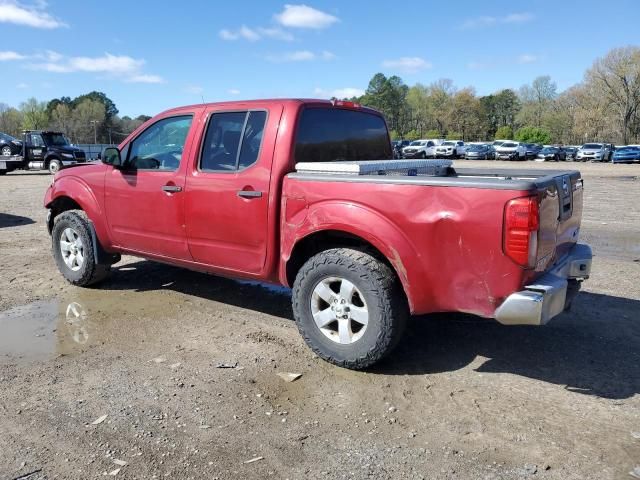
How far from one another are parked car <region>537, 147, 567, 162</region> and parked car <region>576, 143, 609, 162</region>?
2.22 m

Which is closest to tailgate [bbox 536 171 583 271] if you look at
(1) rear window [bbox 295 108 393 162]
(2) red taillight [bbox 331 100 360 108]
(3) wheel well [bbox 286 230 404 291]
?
(3) wheel well [bbox 286 230 404 291]

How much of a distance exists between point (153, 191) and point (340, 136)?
1.82 m

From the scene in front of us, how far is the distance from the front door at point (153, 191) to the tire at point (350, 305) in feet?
4.85

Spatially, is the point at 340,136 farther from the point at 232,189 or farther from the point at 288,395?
the point at 288,395

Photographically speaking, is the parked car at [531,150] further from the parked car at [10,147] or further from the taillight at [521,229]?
the taillight at [521,229]

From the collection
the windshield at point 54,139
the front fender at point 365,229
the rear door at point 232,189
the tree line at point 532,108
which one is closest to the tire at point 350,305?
the front fender at point 365,229

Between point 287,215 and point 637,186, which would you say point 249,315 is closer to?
point 287,215

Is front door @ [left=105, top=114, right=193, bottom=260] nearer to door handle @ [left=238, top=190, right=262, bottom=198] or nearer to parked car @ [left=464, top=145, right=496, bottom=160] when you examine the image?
door handle @ [left=238, top=190, right=262, bottom=198]

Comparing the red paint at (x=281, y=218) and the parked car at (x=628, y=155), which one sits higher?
the red paint at (x=281, y=218)

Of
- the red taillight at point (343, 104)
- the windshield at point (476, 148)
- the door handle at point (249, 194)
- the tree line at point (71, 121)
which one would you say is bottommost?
the windshield at point (476, 148)

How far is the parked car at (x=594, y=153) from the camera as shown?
165ft

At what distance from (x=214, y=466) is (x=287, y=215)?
1978 mm

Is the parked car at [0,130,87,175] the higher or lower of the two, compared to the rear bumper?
higher

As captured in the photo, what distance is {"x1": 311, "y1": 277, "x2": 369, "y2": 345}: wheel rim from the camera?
3.96 meters
